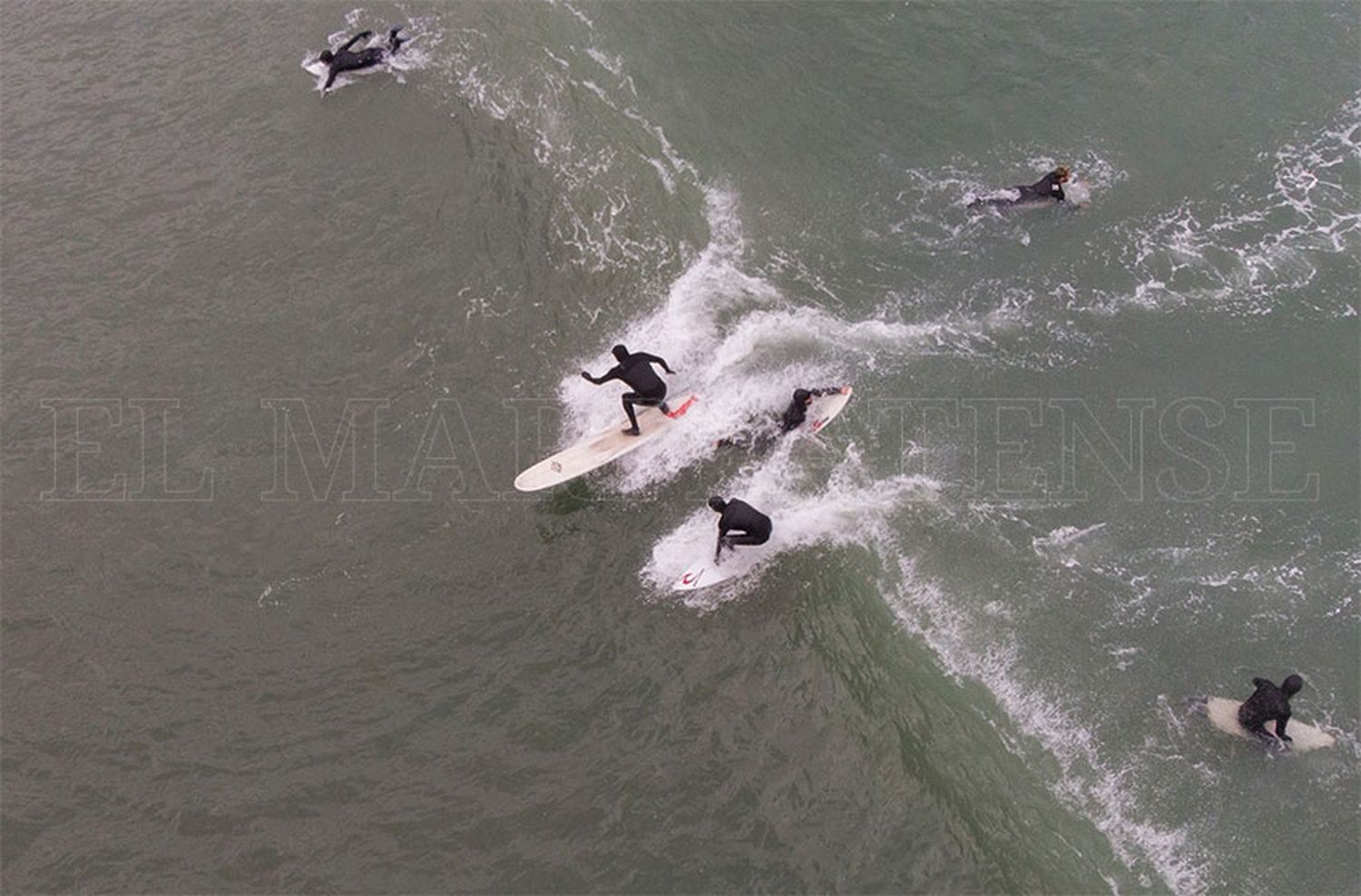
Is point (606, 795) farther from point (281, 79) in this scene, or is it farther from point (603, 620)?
point (281, 79)

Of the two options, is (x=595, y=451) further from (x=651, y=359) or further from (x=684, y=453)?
(x=651, y=359)

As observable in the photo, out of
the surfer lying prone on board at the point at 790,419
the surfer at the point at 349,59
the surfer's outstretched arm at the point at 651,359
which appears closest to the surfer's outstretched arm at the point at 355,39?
the surfer at the point at 349,59

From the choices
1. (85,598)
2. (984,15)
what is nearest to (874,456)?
(984,15)

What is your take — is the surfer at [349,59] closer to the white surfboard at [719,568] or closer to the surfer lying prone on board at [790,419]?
the surfer lying prone on board at [790,419]

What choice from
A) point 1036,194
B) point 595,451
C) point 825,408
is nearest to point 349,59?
point 595,451

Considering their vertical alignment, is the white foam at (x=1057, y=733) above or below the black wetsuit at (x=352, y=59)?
below
